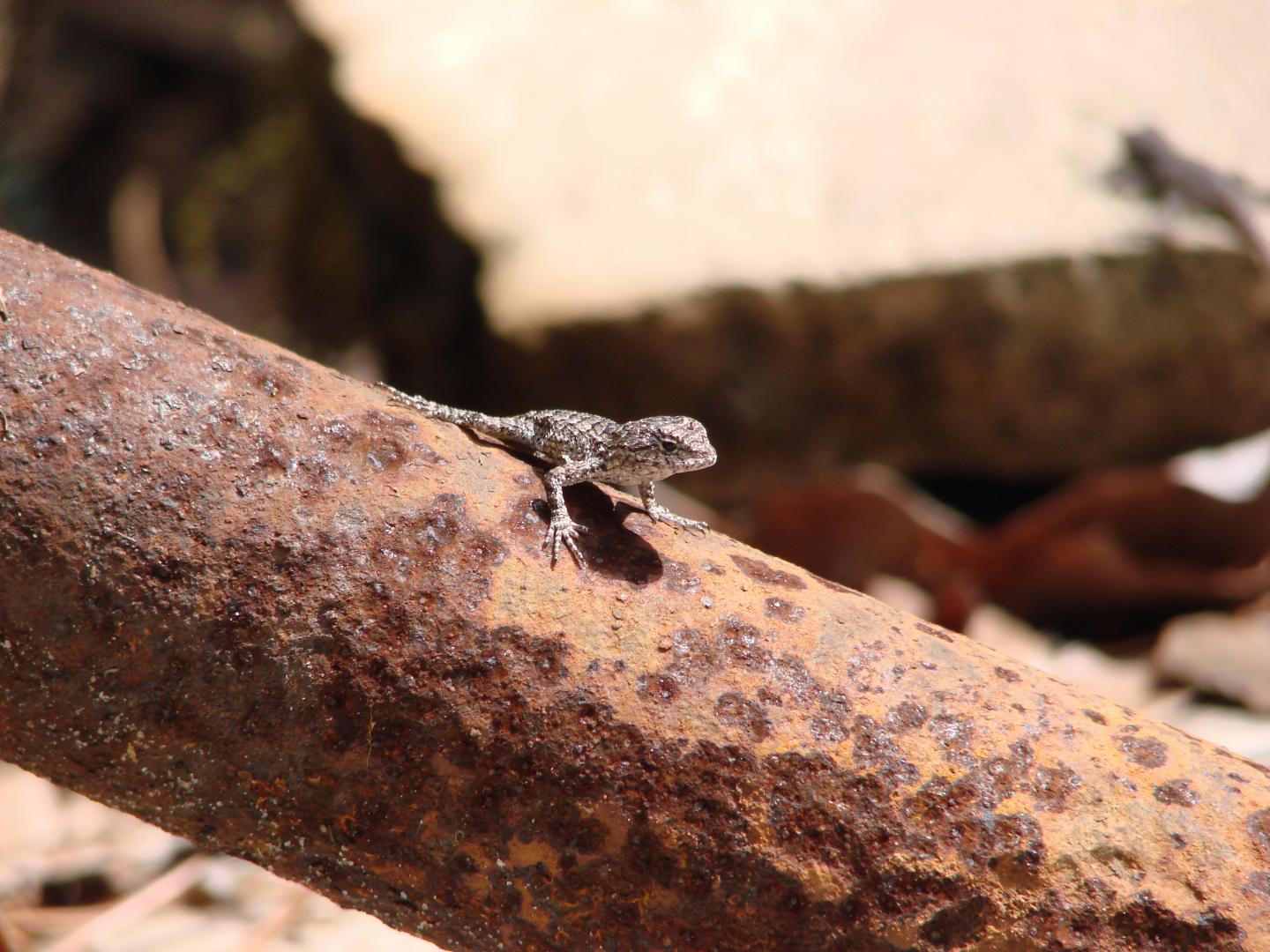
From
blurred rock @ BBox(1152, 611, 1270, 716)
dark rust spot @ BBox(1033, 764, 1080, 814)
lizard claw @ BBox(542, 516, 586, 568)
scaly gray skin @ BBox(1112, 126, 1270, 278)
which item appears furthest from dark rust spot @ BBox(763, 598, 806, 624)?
Answer: scaly gray skin @ BBox(1112, 126, 1270, 278)

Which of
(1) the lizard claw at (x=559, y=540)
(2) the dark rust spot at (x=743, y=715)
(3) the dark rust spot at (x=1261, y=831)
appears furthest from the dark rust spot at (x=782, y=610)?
(3) the dark rust spot at (x=1261, y=831)

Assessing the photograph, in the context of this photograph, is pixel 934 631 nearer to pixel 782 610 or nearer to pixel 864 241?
pixel 782 610

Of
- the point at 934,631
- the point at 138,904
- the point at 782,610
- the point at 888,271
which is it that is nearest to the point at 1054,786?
the point at 934,631

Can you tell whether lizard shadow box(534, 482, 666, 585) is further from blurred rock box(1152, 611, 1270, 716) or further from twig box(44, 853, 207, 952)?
blurred rock box(1152, 611, 1270, 716)

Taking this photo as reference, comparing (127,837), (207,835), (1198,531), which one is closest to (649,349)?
(1198,531)

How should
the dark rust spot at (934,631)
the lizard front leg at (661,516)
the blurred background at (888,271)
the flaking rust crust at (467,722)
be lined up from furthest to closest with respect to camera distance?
the blurred background at (888,271)
the lizard front leg at (661,516)
the dark rust spot at (934,631)
the flaking rust crust at (467,722)

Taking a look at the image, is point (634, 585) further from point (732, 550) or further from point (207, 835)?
point (207, 835)

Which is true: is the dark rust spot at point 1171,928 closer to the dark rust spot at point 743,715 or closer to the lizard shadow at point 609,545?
the dark rust spot at point 743,715
